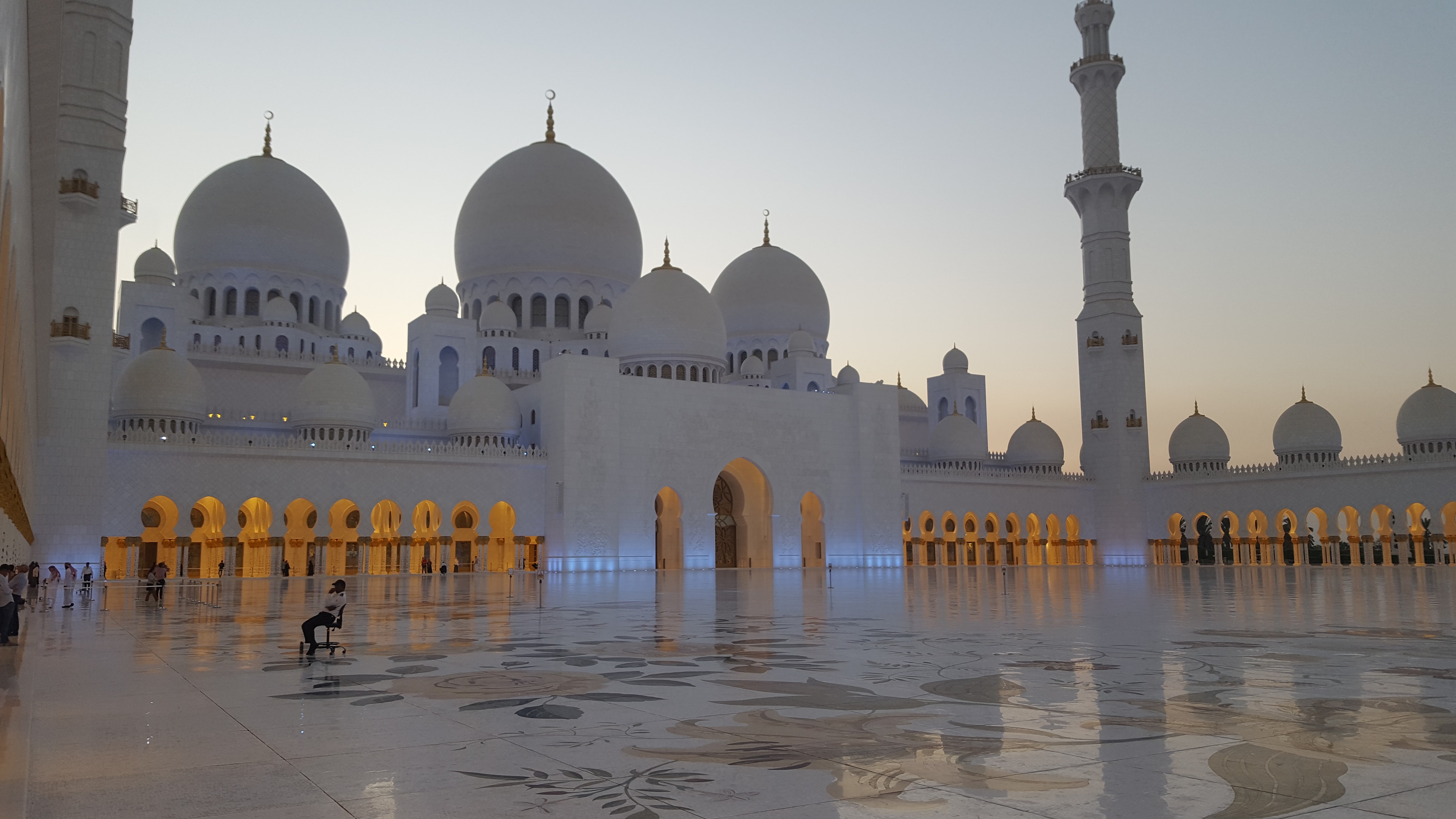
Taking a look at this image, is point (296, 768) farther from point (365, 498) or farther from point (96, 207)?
point (365, 498)

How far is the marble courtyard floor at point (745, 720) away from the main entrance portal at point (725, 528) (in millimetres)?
22092

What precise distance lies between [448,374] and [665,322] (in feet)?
20.7

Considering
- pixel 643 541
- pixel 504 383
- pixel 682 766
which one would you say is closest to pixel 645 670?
pixel 682 766

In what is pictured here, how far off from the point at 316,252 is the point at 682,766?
103ft

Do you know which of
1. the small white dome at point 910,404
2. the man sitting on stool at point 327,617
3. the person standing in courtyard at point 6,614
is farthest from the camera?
the small white dome at point 910,404

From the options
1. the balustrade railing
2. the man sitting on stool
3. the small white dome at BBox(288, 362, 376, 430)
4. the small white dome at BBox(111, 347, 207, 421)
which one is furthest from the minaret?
the man sitting on stool

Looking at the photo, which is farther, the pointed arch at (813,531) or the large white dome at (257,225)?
the large white dome at (257,225)

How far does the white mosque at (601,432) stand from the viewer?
24016mm

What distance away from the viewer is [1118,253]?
3247 centimetres

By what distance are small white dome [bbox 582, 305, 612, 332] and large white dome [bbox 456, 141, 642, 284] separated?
160 centimetres

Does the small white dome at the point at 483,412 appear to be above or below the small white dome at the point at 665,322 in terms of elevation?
below

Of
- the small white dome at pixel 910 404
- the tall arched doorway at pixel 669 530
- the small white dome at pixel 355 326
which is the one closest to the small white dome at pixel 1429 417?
the small white dome at pixel 910 404

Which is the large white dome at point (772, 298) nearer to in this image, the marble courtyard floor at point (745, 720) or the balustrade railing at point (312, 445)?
the balustrade railing at point (312, 445)

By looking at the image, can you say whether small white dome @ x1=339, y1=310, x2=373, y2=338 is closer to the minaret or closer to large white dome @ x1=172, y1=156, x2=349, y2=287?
large white dome @ x1=172, y1=156, x2=349, y2=287
